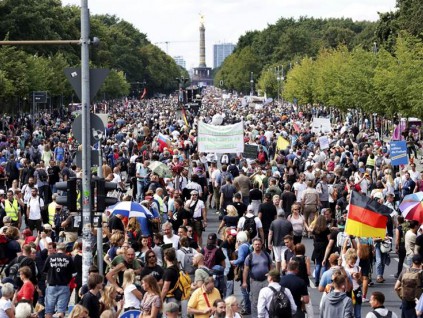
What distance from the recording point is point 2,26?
→ 92875 millimetres

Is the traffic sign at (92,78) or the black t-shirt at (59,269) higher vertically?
the traffic sign at (92,78)

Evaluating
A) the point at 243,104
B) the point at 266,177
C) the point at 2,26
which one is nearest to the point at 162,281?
the point at 266,177

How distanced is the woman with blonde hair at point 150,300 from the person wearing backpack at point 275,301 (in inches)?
53.9

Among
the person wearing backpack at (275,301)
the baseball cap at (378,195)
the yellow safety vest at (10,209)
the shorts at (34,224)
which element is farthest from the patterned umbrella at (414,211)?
the shorts at (34,224)

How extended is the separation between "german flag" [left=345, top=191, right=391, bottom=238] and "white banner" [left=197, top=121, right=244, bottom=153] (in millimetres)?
17077

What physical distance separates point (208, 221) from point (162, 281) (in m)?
14.0

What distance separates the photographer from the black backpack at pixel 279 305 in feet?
46.5

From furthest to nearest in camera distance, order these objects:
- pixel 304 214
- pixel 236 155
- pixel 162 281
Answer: pixel 236 155
pixel 304 214
pixel 162 281

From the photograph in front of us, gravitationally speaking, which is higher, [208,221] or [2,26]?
[2,26]

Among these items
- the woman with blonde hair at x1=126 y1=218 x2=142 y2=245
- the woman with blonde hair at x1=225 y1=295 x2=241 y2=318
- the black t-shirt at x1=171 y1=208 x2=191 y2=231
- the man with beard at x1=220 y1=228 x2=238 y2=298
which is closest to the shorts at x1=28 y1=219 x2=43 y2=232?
the black t-shirt at x1=171 y1=208 x2=191 y2=231

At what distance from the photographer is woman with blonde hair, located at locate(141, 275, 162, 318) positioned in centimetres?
1341

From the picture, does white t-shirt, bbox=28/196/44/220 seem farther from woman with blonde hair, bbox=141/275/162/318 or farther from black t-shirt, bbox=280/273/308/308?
woman with blonde hair, bbox=141/275/162/318

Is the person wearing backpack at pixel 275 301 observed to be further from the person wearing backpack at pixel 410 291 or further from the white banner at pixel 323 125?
the white banner at pixel 323 125

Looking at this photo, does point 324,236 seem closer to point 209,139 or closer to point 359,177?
point 359,177
